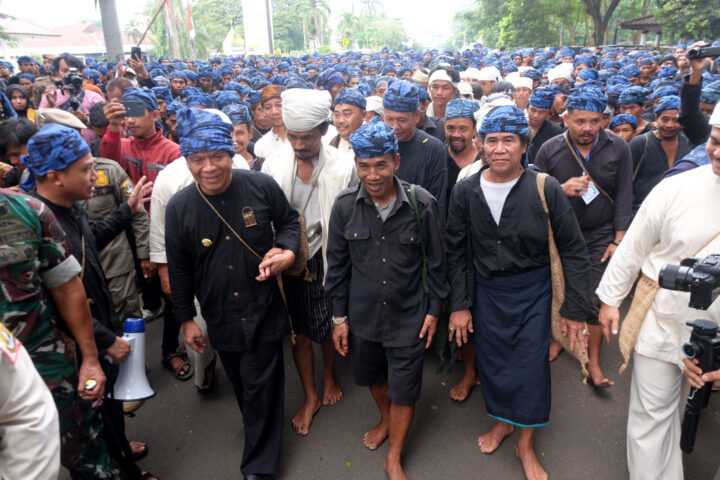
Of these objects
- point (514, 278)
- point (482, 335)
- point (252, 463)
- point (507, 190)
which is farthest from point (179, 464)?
point (507, 190)

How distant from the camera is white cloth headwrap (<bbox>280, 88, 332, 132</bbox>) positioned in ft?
10.1

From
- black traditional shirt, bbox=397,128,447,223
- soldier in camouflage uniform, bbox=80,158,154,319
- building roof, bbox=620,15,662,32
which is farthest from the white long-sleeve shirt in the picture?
building roof, bbox=620,15,662,32


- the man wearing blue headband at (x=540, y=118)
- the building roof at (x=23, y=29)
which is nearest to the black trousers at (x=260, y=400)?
the man wearing blue headband at (x=540, y=118)

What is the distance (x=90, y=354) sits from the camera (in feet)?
7.35

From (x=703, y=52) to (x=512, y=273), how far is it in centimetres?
171

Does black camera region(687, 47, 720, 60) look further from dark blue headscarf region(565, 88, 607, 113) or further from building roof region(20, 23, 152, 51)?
building roof region(20, 23, 152, 51)

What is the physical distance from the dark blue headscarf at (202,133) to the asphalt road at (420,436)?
80.7 inches

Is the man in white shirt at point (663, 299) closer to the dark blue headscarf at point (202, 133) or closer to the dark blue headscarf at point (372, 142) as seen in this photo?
the dark blue headscarf at point (372, 142)

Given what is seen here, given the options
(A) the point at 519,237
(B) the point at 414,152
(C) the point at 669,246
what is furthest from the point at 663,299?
(B) the point at 414,152

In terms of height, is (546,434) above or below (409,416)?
below

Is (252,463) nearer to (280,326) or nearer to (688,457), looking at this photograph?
(280,326)

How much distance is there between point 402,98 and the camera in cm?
371

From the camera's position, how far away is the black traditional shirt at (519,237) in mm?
2686

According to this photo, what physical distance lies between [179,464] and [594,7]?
40.6 m
